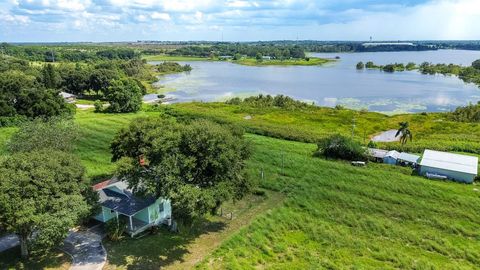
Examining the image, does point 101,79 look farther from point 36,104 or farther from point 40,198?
point 40,198

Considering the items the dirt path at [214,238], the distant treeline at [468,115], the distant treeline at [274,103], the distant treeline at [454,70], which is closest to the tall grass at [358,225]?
the dirt path at [214,238]

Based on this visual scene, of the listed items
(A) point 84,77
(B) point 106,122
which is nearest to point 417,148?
(B) point 106,122

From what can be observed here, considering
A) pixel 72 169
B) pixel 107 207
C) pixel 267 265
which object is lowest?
pixel 267 265

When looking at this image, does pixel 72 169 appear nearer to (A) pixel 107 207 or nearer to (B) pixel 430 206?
(A) pixel 107 207

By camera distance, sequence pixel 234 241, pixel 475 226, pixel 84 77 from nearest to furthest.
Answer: pixel 234 241 < pixel 475 226 < pixel 84 77

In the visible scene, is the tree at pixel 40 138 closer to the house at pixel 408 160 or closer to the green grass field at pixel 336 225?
the green grass field at pixel 336 225

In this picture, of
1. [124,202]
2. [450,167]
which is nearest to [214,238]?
[124,202]

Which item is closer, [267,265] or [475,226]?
[267,265]
